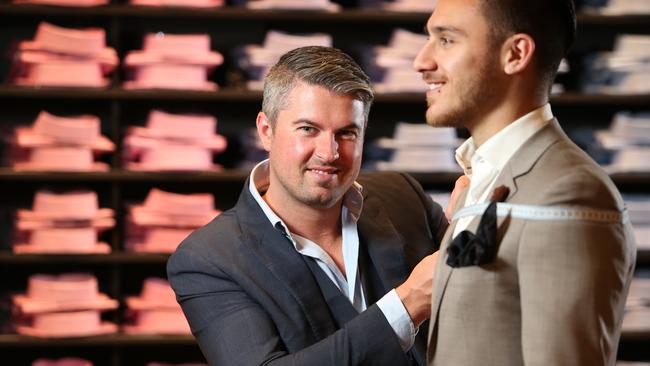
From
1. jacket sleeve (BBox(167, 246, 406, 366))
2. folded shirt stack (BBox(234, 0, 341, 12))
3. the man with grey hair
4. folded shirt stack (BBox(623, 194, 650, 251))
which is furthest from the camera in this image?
folded shirt stack (BBox(623, 194, 650, 251))

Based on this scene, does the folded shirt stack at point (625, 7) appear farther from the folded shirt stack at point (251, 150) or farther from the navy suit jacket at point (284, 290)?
the navy suit jacket at point (284, 290)

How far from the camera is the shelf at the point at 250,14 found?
3689 mm

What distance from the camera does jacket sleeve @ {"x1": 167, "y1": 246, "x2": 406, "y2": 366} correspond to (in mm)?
1891

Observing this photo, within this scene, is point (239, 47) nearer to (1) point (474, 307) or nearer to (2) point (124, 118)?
(2) point (124, 118)

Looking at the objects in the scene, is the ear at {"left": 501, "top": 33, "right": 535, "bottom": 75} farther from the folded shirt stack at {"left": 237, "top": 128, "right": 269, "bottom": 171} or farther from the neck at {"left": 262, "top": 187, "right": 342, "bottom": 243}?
the folded shirt stack at {"left": 237, "top": 128, "right": 269, "bottom": 171}

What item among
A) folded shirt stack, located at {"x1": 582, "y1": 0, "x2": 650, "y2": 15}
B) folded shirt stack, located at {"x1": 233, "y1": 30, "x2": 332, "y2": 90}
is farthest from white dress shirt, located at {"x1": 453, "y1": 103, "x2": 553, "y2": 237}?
folded shirt stack, located at {"x1": 582, "y1": 0, "x2": 650, "y2": 15}

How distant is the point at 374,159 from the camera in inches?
151

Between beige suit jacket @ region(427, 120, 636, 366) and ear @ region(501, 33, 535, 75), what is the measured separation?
0.09 metres

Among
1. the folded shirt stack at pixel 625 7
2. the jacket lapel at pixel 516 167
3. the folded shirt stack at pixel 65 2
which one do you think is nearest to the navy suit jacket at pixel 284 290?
the jacket lapel at pixel 516 167

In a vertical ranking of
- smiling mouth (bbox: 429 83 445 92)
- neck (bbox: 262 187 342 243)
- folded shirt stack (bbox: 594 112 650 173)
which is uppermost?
smiling mouth (bbox: 429 83 445 92)

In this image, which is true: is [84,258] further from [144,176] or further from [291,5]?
[291,5]

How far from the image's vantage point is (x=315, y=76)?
2.15 meters

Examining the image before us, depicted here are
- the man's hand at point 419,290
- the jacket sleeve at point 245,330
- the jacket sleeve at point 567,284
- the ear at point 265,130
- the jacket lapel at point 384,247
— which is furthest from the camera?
the ear at point 265,130

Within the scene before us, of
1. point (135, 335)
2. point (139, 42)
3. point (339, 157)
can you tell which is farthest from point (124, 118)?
point (339, 157)
